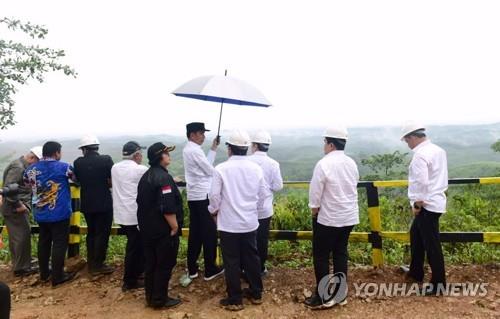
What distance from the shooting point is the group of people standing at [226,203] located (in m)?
4.02

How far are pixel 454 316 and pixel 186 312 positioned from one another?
256 centimetres

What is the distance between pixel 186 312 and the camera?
4047 mm

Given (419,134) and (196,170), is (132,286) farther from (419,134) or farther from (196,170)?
(419,134)

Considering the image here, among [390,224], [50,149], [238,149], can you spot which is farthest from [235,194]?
[390,224]

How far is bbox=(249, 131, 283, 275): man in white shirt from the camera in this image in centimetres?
468

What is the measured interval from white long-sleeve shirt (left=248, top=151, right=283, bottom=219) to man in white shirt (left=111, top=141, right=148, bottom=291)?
51.4 inches

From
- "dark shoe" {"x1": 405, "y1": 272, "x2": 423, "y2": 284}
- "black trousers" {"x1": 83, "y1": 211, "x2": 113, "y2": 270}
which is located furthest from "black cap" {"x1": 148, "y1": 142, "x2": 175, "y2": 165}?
"dark shoe" {"x1": 405, "y1": 272, "x2": 423, "y2": 284}

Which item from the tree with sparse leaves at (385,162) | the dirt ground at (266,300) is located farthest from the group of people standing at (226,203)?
the tree with sparse leaves at (385,162)

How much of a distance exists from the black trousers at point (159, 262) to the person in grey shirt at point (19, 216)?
2.28m

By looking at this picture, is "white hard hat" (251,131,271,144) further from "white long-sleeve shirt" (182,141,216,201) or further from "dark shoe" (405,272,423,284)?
"dark shoe" (405,272,423,284)

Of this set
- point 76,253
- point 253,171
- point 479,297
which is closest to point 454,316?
point 479,297

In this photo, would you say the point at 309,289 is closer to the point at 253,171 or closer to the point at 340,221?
the point at 340,221

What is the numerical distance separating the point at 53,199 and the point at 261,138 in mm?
2636

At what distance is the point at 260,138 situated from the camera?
4.77 m
